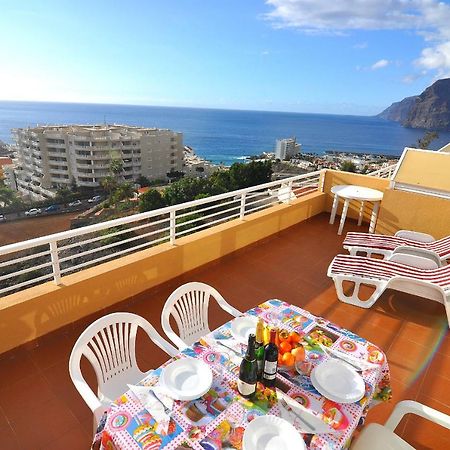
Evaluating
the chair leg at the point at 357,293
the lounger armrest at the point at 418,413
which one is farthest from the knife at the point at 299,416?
the chair leg at the point at 357,293

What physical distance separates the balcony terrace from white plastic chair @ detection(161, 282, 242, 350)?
477 millimetres

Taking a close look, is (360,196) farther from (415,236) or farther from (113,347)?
(113,347)

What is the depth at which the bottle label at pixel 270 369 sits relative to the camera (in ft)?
4.75

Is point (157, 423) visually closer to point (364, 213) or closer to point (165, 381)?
point (165, 381)

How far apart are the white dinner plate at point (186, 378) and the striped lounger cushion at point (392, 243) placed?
340 centimetres

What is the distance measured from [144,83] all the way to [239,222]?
316ft

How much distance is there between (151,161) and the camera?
56125mm

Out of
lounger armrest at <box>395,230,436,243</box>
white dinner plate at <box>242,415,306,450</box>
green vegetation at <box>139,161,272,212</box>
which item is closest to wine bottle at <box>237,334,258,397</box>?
white dinner plate at <box>242,415,306,450</box>

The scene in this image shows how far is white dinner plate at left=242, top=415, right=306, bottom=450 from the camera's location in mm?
1218

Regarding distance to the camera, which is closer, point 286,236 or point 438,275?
point 438,275

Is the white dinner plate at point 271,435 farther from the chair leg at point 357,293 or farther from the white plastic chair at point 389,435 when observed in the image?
the chair leg at point 357,293

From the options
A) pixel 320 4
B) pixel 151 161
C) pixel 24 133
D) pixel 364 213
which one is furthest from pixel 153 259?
pixel 24 133

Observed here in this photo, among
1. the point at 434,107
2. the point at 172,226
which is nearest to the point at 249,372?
the point at 172,226

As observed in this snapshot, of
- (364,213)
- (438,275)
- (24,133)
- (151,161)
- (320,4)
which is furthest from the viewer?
(151,161)
